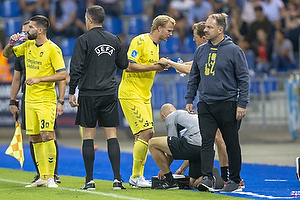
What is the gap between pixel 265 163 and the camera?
468 inches

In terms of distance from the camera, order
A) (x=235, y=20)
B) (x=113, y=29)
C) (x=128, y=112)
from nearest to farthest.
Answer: (x=128, y=112), (x=235, y=20), (x=113, y=29)

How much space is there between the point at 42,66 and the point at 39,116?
2.36 feet

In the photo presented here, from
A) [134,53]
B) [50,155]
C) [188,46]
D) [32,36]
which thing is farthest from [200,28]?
[188,46]

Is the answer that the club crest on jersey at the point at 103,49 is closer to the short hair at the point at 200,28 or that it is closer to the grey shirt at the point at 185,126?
A: the grey shirt at the point at 185,126

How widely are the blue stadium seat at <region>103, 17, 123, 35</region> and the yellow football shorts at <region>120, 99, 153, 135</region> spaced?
42.7 ft

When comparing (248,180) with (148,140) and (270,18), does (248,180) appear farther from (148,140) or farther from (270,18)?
(270,18)

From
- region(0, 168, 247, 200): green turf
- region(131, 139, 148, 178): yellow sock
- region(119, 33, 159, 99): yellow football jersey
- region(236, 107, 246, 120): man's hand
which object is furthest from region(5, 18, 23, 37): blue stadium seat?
region(236, 107, 246, 120): man's hand

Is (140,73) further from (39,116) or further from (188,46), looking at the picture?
(188,46)

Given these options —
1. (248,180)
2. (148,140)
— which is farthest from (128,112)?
(248,180)

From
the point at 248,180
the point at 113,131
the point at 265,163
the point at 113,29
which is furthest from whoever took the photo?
the point at 113,29

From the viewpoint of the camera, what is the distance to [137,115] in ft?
28.2

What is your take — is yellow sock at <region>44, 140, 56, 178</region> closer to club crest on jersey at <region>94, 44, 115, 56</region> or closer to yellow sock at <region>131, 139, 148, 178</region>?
yellow sock at <region>131, 139, 148, 178</region>

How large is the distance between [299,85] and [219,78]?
8.51 meters

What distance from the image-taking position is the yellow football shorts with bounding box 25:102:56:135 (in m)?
8.48
